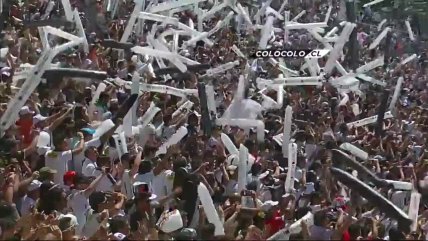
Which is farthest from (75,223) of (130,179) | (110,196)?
(130,179)

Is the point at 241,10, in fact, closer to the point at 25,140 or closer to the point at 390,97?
the point at 390,97

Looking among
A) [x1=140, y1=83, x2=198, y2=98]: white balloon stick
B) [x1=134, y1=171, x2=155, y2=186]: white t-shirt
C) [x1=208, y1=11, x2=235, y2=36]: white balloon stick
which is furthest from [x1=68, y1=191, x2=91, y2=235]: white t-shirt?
[x1=208, y1=11, x2=235, y2=36]: white balloon stick

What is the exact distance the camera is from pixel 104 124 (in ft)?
31.9

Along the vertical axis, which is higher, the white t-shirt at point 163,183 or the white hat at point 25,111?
the white hat at point 25,111

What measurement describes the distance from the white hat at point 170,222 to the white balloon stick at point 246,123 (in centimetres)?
389

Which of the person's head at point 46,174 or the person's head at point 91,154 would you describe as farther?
the person's head at point 91,154

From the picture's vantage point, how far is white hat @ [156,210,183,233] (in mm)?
7267

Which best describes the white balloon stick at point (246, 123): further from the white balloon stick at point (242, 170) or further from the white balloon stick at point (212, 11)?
the white balloon stick at point (212, 11)

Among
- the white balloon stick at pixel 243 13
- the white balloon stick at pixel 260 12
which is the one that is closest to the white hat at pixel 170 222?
the white balloon stick at pixel 243 13

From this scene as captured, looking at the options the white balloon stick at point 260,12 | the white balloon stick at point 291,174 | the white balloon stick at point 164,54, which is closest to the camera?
the white balloon stick at point 291,174

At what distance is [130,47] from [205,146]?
10.5ft

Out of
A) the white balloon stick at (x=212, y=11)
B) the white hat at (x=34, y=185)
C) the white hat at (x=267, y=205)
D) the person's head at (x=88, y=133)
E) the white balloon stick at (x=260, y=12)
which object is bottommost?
the white balloon stick at (x=260, y=12)

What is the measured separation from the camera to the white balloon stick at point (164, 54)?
12008mm

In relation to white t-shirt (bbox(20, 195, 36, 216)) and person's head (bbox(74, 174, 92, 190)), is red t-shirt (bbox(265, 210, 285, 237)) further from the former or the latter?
white t-shirt (bbox(20, 195, 36, 216))
